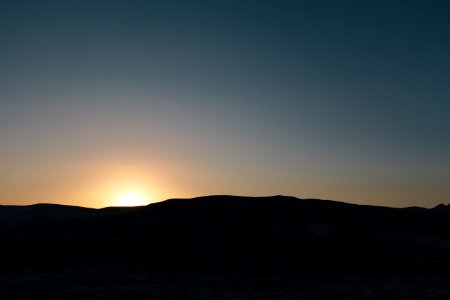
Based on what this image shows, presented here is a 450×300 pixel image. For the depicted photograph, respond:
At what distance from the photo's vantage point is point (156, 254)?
3102cm

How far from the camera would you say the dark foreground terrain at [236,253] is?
21.3 metres

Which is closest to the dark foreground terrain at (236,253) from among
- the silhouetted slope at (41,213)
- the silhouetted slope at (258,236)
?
the silhouetted slope at (258,236)

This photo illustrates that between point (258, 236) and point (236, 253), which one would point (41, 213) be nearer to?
point (258, 236)

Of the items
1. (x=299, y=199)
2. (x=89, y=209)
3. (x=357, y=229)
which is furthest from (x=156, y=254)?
(x=89, y=209)

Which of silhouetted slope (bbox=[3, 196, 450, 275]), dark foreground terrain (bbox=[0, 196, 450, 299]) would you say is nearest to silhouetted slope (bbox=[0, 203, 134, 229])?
silhouetted slope (bbox=[3, 196, 450, 275])

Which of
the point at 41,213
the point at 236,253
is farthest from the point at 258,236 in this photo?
the point at 41,213

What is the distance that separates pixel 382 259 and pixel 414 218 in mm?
18390

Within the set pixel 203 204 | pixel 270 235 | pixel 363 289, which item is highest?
pixel 203 204

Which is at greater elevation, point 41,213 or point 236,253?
point 41,213

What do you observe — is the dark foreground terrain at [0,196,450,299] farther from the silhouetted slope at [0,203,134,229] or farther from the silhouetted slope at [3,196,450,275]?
the silhouetted slope at [0,203,134,229]

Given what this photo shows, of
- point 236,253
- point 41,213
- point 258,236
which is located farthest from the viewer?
point 41,213

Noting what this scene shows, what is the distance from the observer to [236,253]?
3234cm

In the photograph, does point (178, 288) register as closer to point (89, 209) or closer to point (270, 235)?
point (270, 235)

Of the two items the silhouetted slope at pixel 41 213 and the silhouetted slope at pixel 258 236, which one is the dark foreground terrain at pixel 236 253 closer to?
the silhouetted slope at pixel 258 236
